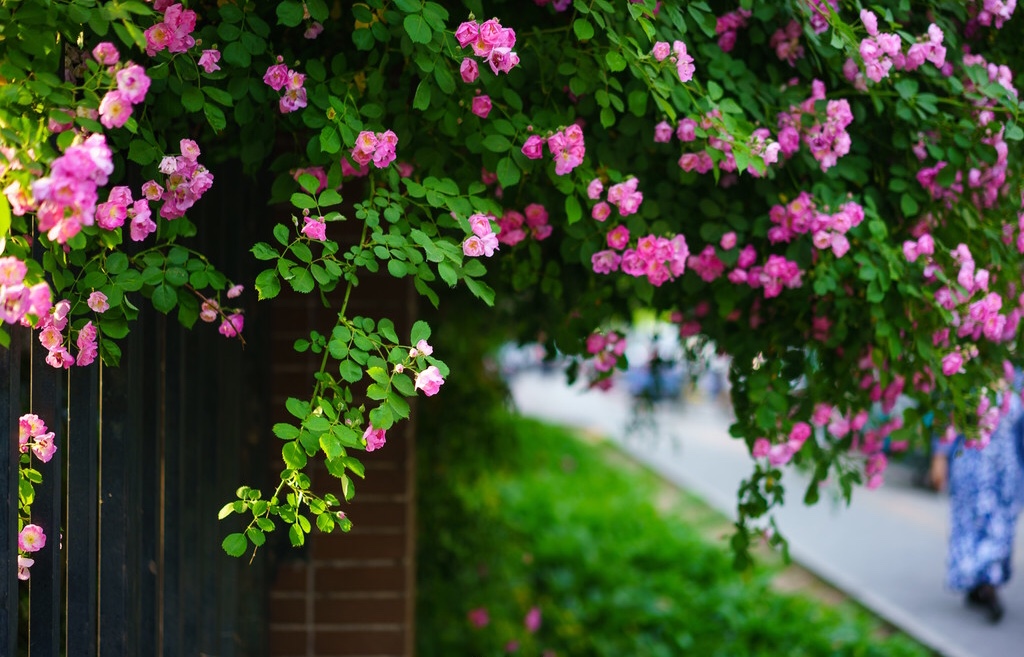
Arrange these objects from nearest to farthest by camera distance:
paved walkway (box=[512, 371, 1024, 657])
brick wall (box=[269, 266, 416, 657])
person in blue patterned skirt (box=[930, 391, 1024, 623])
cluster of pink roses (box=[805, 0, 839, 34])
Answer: cluster of pink roses (box=[805, 0, 839, 34])
brick wall (box=[269, 266, 416, 657])
paved walkway (box=[512, 371, 1024, 657])
person in blue patterned skirt (box=[930, 391, 1024, 623])

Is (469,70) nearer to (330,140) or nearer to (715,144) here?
(330,140)

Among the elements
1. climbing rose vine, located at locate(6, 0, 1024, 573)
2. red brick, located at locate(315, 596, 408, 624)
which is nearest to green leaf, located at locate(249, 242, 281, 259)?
climbing rose vine, located at locate(6, 0, 1024, 573)

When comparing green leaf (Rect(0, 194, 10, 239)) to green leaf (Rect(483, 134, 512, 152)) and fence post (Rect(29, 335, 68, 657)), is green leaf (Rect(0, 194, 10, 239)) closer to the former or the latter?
fence post (Rect(29, 335, 68, 657))

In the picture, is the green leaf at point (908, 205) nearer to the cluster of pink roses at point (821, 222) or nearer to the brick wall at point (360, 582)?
the cluster of pink roses at point (821, 222)

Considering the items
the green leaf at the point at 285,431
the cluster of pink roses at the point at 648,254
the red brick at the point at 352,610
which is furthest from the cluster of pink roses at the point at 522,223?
the red brick at the point at 352,610

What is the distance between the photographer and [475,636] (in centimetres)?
472

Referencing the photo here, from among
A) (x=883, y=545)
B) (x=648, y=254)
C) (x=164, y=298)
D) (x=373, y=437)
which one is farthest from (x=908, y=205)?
(x=883, y=545)

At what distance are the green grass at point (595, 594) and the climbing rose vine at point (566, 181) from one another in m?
2.61

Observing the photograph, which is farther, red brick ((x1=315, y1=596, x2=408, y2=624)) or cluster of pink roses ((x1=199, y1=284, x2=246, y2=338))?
red brick ((x1=315, y1=596, x2=408, y2=624))

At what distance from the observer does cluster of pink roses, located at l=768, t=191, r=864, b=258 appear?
75.0 inches

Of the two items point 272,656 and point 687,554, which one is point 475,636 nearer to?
point 272,656

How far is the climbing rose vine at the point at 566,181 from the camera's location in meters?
1.42

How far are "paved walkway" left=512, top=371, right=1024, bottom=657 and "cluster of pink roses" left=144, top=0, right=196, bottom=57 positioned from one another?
4.87 feet

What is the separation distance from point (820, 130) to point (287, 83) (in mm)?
1029
